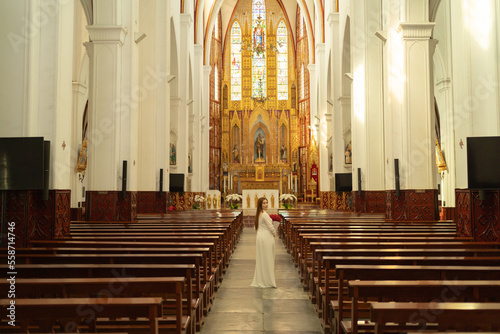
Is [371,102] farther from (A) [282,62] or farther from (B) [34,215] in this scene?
(A) [282,62]

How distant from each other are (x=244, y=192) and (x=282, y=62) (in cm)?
1614

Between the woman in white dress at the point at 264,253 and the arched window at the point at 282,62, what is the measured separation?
3046 centimetres

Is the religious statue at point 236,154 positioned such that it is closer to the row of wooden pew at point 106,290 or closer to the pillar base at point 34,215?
the pillar base at point 34,215

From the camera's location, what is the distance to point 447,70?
17.5 metres

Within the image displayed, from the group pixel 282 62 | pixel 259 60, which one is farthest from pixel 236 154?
pixel 282 62

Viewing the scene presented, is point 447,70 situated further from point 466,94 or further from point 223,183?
point 223,183

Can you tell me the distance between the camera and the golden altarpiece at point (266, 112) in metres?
34.5

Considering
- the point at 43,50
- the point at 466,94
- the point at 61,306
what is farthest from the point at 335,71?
the point at 61,306

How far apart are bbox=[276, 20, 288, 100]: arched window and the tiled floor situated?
29.6m

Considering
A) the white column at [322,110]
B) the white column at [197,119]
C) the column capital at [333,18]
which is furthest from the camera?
the white column at [197,119]

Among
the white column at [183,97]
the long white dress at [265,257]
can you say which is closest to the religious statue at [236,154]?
the white column at [183,97]

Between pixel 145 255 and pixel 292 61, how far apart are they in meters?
34.4

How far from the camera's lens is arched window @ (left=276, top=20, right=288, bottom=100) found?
37531 mm

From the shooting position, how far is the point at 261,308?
5895mm
